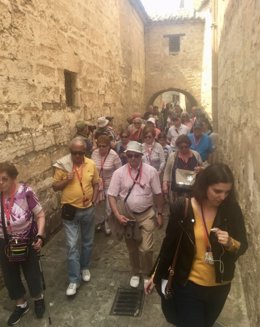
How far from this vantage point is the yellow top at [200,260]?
2.25 m

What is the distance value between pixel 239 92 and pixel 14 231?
293 cm

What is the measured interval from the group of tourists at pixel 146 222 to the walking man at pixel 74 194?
0.04 ft

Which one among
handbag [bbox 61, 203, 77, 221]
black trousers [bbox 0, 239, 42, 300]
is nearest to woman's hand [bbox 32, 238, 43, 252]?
black trousers [bbox 0, 239, 42, 300]

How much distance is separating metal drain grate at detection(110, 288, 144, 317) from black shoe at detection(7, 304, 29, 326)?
0.89 m

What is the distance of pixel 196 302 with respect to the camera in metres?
2.32

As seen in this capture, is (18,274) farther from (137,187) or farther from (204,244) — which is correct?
(204,244)

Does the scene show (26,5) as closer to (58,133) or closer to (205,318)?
(58,133)

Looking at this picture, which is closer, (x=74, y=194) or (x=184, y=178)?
(x=74, y=194)

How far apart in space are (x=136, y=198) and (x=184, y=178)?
884 millimetres

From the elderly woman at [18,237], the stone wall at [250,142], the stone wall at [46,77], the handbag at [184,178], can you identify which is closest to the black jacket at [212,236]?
the stone wall at [250,142]

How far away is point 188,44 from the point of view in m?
16.3

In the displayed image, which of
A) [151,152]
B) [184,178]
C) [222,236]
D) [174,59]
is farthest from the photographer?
[174,59]

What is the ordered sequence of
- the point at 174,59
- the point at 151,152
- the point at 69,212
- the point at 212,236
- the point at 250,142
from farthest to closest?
the point at 174,59 < the point at 151,152 < the point at 69,212 < the point at 250,142 < the point at 212,236

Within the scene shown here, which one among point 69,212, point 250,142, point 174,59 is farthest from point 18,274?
point 174,59
